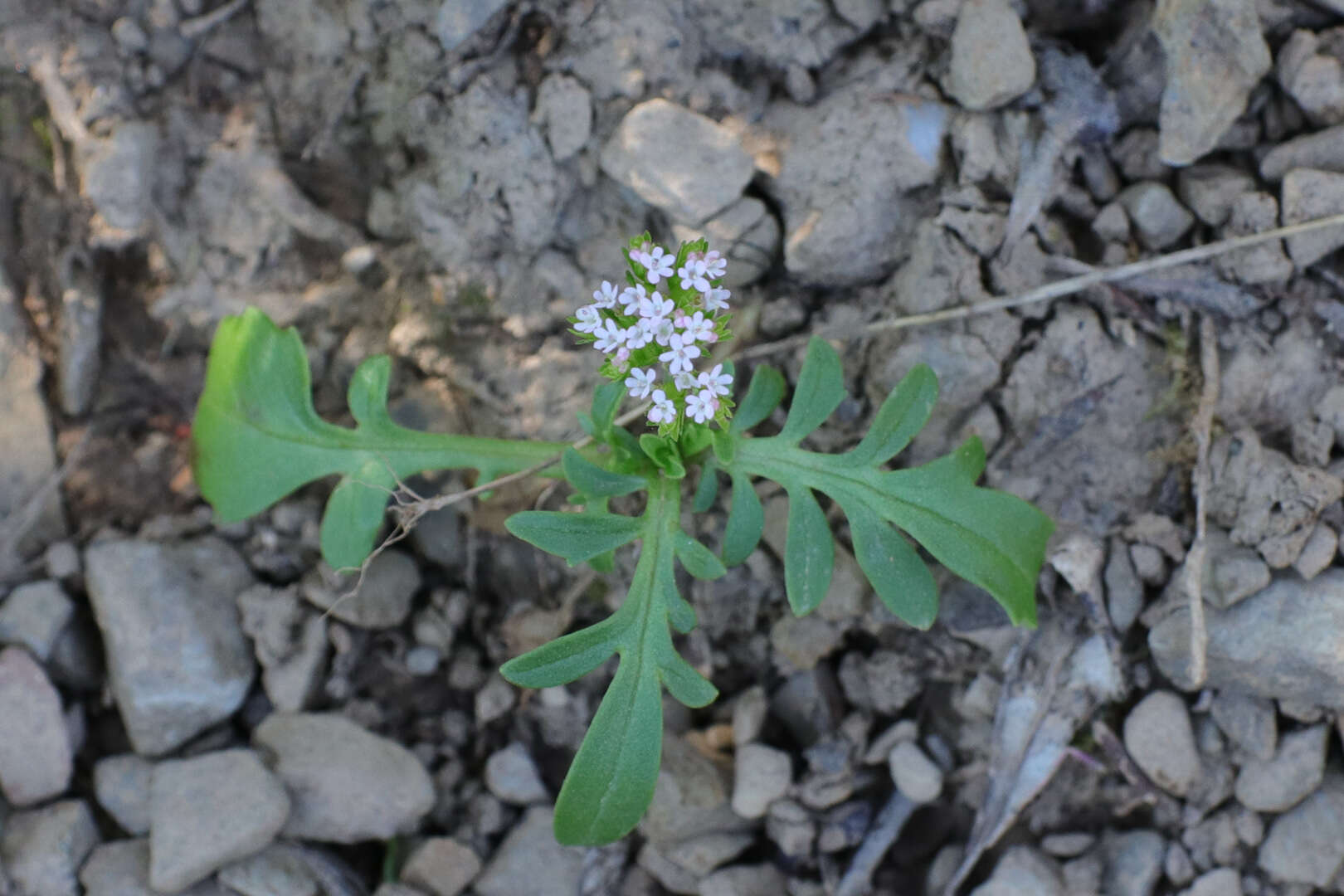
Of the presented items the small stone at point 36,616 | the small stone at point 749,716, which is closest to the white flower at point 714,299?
the small stone at point 749,716

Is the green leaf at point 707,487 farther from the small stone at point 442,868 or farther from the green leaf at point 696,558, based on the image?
the small stone at point 442,868

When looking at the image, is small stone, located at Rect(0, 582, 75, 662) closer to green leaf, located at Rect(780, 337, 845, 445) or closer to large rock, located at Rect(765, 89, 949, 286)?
green leaf, located at Rect(780, 337, 845, 445)

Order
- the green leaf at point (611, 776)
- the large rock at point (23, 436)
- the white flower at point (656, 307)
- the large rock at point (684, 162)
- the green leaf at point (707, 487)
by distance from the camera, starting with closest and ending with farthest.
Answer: the white flower at point (656, 307), the green leaf at point (611, 776), the green leaf at point (707, 487), the large rock at point (684, 162), the large rock at point (23, 436)

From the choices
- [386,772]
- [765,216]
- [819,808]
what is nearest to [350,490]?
[386,772]

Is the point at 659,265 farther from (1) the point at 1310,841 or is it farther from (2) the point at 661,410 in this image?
(1) the point at 1310,841

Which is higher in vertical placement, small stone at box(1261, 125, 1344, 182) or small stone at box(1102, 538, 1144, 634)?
small stone at box(1261, 125, 1344, 182)

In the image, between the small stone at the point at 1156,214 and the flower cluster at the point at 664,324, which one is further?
the small stone at the point at 1156,214

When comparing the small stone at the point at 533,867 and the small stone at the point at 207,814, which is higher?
the small stone at the point at 207,814

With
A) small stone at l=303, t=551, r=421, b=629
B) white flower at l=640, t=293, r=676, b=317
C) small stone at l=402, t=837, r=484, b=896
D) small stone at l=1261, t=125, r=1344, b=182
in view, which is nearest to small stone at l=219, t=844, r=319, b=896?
small stone at l=402, t=837, r=484, b=896
